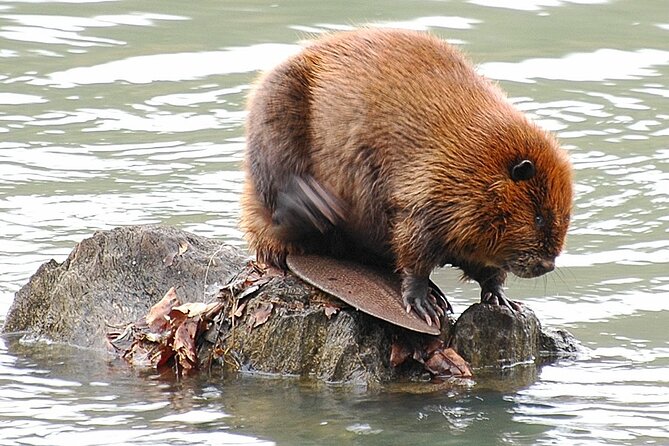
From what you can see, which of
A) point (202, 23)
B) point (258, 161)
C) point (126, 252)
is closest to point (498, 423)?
point (258, 161)

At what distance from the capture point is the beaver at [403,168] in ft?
25.0

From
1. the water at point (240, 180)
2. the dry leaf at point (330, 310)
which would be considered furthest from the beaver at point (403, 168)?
the water at point (240, 180)

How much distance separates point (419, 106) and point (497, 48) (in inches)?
307

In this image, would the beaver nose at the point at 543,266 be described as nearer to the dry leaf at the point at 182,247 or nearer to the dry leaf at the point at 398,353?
the dry leaf at the point at 398,353

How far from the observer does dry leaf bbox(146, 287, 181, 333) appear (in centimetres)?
825

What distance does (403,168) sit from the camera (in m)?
7.77

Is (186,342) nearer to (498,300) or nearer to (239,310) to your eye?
(239,310)

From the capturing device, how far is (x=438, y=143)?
773 cm

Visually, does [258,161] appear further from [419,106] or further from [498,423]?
[498,423]

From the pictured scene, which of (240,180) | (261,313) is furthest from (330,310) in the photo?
(240,180)

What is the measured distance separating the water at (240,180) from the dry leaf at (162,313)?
282mm

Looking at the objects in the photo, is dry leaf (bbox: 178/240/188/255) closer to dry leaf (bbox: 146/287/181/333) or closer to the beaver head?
dry leaf (bbox: 146/287/181/333)

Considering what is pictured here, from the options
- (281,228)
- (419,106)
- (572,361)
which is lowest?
(572,361)

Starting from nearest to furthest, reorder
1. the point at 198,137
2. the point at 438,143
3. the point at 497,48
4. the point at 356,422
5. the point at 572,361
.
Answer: the point at 356,422, the point at 438,143, the point at 572,361, the point at 198,137, the point at 497,48
